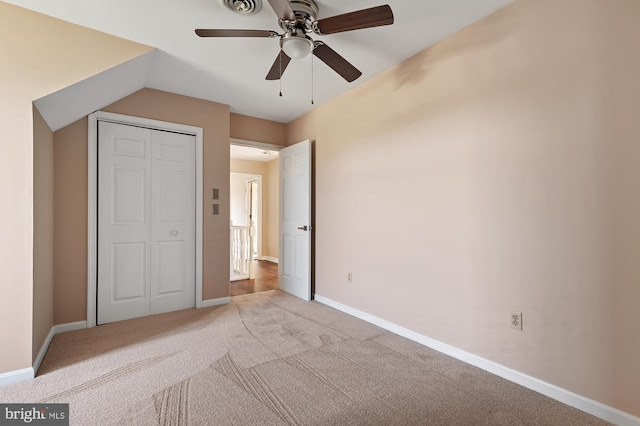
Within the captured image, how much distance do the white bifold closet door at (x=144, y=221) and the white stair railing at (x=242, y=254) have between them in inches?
69.0

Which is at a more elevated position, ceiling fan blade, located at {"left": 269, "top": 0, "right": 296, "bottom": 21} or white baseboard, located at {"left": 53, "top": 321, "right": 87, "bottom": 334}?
ceiling fan blade, located at {"left": 269, "top": 0, "right": 296, "bottom": 21}

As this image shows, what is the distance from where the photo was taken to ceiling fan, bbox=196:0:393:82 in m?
1.70

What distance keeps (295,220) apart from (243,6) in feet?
8.89

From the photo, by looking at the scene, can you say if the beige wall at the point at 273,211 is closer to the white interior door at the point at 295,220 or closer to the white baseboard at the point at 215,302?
the white interior door at the point at 295,220

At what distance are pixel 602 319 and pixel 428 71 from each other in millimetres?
2148

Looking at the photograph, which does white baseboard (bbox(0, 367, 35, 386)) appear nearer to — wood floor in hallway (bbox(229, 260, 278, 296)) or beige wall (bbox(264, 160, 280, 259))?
wood floor in hallway (bbox(229, 260, 278, 296))

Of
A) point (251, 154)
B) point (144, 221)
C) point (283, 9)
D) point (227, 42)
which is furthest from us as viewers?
point (251, 154)

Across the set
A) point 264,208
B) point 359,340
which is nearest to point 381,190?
point 359,340

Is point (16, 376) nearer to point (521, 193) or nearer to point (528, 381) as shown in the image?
point (528, 381)

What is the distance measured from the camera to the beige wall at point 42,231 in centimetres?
210

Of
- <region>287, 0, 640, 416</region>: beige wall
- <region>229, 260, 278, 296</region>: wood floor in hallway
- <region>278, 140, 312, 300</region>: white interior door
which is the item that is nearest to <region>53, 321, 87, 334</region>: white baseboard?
<region>229, 260, 278, 296</region>: wood floor in hallway

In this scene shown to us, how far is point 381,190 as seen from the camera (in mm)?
3059

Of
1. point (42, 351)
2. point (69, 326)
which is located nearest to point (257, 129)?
point (69, 326)

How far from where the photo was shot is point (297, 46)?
1975 mm
